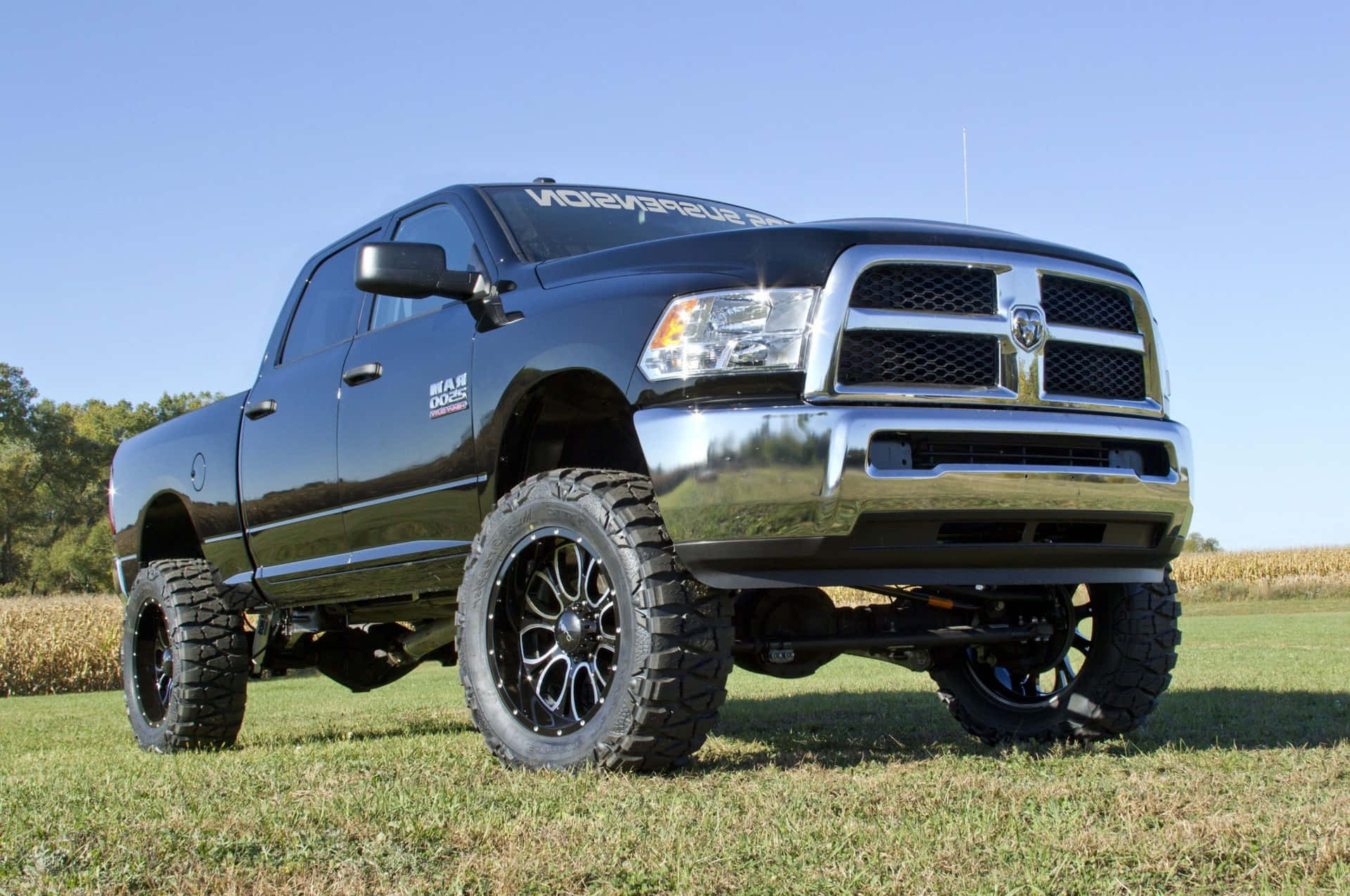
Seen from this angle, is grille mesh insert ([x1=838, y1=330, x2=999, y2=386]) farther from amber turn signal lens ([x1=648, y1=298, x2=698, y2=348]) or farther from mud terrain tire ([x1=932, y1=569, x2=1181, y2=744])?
mud terrain tire ([x1=932, y1=569, x2=1181, y2=744])

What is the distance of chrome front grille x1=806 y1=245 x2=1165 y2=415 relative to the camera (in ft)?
12.4

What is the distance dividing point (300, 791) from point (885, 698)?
5.21 meters

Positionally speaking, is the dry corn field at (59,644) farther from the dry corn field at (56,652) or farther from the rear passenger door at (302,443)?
the rear passenger door at (302,443)

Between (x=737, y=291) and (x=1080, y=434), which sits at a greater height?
(x=737, y=291)

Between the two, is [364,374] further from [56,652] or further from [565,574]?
[56,652]

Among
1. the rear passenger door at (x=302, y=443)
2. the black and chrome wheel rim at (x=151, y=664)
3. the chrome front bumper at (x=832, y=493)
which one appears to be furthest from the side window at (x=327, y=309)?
the chrome front bumper at (x=832, y=493)

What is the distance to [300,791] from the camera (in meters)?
3.76

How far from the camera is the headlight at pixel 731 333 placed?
3785 mm

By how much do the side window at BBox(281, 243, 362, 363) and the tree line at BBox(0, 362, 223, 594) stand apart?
70.0 m

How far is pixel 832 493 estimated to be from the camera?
3619 millimetres

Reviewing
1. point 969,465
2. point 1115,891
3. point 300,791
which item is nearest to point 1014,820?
point 1115,891

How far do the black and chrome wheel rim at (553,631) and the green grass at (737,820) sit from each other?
28 cm

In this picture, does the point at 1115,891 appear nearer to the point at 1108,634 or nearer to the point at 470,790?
the point at 470,790

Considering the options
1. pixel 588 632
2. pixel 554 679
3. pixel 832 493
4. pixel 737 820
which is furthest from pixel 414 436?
pixel 737 820
